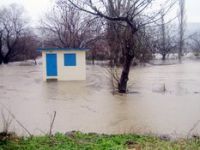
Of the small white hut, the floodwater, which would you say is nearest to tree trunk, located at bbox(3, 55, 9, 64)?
the small white hut

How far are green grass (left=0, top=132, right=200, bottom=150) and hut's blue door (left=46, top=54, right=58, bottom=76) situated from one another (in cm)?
1146

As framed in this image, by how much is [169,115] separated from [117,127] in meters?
1.88

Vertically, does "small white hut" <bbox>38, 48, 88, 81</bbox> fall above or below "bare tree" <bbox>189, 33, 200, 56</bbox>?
below

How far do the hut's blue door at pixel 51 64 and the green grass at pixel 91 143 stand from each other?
1146cm

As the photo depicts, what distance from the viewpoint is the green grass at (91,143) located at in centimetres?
425

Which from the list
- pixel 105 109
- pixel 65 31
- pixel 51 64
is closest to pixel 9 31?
pixel 65 31

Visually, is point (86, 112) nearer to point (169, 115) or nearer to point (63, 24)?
point (169, 115)

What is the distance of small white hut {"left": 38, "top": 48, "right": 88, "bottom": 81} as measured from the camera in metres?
16.2

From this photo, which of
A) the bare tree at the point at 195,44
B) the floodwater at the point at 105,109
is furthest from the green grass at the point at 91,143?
the bare tree at the point at 195,44

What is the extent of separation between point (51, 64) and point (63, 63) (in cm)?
64

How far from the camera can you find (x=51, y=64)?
1622 cm

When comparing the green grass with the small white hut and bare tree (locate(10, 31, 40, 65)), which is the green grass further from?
bare tree (locate(10, 31, 40, 65))

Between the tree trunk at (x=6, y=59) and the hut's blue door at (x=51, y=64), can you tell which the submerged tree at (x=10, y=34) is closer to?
the tree trunk at (x=6, y=59)

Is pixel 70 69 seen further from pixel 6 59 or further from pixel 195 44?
pixel 195 44
